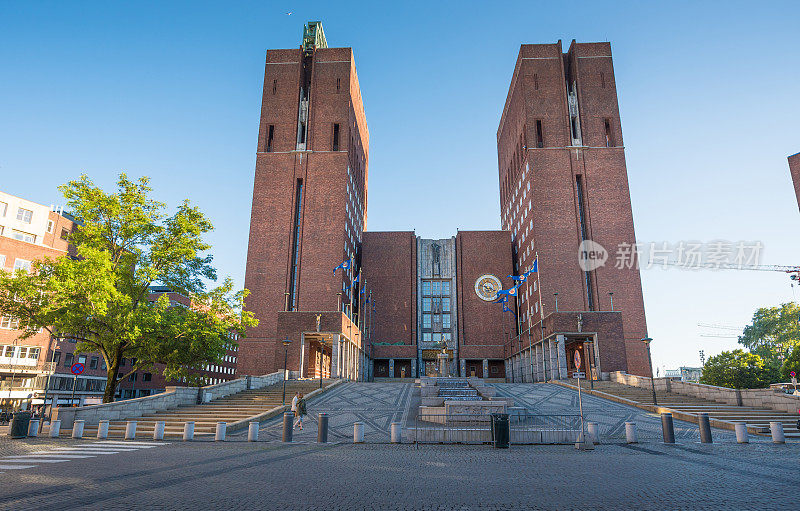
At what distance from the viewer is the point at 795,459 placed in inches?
495

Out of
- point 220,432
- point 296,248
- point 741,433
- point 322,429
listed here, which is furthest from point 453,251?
point 220,432

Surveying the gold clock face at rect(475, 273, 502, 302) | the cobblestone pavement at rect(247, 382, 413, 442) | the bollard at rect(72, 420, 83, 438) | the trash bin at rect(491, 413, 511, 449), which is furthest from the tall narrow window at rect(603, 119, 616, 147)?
the bollard at rect(72, 420, 83, 438)

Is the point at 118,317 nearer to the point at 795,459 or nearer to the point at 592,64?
the point at 795,459

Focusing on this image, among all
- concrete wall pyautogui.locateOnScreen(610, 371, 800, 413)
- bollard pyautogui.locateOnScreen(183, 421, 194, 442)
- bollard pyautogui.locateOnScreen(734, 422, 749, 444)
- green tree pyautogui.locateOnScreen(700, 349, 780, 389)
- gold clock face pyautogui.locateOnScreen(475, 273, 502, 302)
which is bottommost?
bollard pyautogui.locateOnScreen(183, 421, 194, 442)

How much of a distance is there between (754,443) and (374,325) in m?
58.6

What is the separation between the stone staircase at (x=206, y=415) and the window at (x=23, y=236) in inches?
1661

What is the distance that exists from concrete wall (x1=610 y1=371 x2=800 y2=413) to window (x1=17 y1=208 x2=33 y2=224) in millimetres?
65964

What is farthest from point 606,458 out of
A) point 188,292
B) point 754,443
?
point 188,292

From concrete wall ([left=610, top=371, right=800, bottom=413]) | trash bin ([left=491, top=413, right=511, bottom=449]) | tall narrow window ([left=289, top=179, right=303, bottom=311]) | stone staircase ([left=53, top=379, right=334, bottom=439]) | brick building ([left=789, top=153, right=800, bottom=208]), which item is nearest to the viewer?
trash bin ([left=491, top=413, right=511, bottom=449])

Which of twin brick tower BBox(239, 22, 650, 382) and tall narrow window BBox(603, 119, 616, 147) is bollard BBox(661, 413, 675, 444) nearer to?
twin brick tower BBox(239, 22, 650, 382)

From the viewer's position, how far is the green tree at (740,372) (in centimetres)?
5662

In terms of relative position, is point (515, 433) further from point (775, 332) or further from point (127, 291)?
point (775, 332)

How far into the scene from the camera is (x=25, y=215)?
190 ft

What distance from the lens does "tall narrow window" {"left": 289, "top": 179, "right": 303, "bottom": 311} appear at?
59.0 metres
